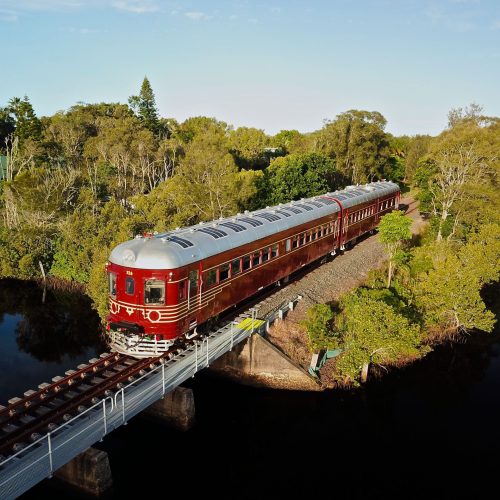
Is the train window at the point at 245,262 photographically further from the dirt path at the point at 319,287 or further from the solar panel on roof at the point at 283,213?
the solar panel on roof at the point at 283,213

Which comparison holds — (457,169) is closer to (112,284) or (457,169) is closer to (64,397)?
(112,284)

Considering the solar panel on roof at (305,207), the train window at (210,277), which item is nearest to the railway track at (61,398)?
the train window at (210,277)

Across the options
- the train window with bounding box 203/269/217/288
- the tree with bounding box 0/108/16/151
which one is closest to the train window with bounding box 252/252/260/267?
the train window with bounding box 203/269/217/288

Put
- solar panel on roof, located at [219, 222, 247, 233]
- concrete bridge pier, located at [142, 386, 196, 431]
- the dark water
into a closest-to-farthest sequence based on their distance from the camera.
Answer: the dark water, concrete bridge pier, located at [142, 386, 196, 431], solar panel on roof, located at [219, 222, 247, 233]

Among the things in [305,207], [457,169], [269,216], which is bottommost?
[269,216]

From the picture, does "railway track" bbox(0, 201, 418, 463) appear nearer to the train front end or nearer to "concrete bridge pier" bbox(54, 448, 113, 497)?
the train front end

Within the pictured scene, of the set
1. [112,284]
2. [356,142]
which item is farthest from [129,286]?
[356,142]

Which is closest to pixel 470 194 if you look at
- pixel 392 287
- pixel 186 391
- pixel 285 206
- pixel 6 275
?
pixel 392 287

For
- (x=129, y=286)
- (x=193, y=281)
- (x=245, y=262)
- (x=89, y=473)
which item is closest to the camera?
(x=89, y=473)
